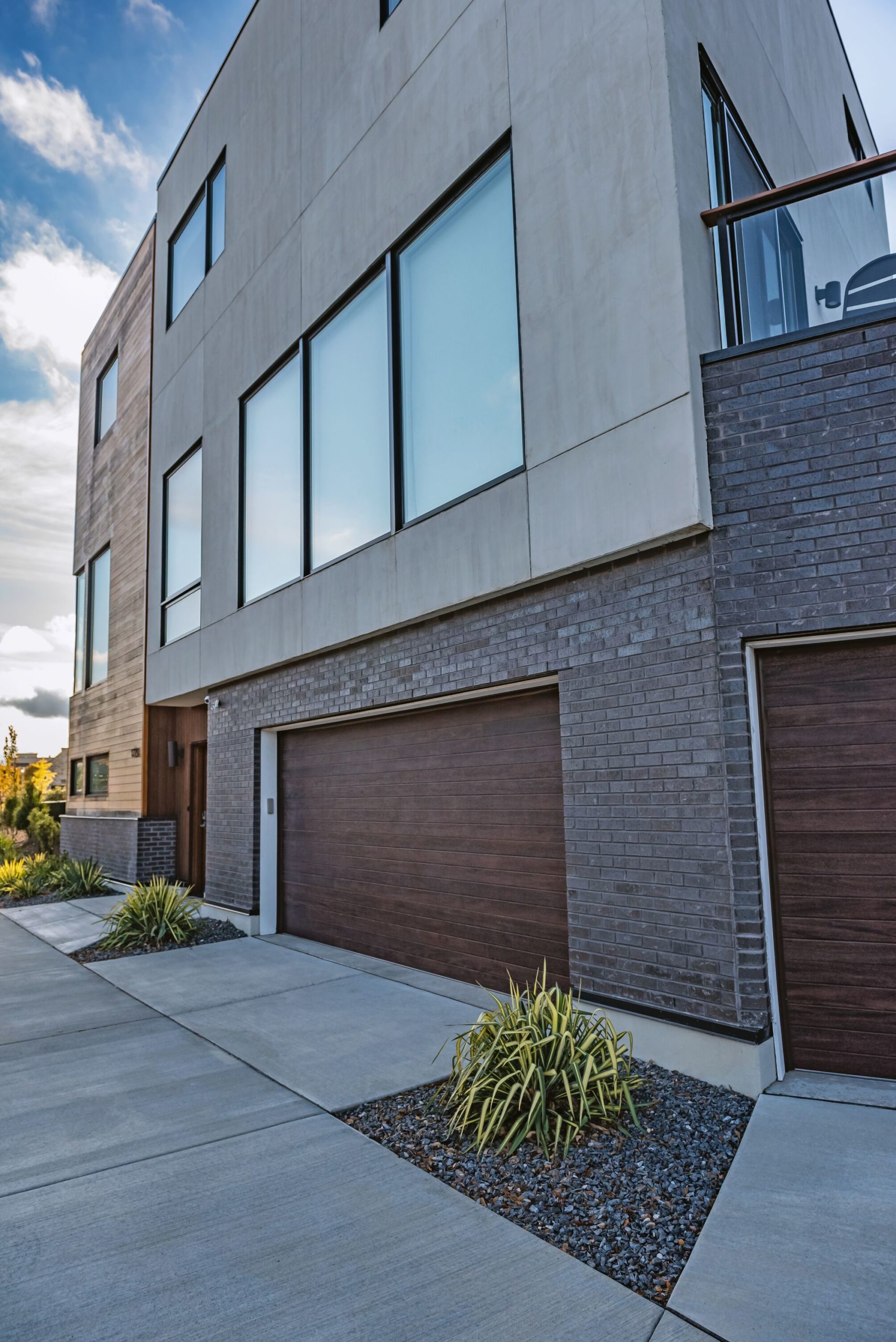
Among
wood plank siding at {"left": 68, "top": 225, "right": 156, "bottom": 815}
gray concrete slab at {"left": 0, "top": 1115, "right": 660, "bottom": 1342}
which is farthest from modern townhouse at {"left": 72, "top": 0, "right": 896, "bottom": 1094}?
wood plank siding at {"left": 68, "top": 225, "right": 156, "bottom": 815}

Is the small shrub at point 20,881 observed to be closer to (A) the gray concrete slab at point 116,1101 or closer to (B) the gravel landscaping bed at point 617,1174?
(A) the gray concrete slab at point 116,1101

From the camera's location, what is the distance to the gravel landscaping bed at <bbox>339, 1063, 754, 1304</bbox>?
2.99 m

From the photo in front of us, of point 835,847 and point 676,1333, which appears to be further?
point 835,847

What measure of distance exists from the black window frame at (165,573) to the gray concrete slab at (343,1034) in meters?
6.24

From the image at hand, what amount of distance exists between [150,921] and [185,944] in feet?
1.58

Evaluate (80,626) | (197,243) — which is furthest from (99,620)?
(197,243)

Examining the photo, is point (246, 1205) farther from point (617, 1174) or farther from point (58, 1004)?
point (58, 1004)

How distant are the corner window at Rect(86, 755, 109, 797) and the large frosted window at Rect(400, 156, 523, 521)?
33.0 ft

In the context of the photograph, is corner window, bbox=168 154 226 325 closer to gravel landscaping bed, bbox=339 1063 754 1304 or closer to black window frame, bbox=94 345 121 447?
black window frame, bbox=94 345 121 447

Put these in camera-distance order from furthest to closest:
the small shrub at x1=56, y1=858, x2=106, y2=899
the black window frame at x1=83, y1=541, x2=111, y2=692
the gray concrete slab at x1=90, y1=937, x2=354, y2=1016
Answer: the black window frame at x1=83, y1=541, x2=111, y2=692 < the small shrub at x1=56, y1=858, x2=106, y2=899 < the gray concrete slab at x1=90, y1=937, x2=354, y2=1016

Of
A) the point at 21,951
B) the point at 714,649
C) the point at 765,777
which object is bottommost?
the point at 21,951

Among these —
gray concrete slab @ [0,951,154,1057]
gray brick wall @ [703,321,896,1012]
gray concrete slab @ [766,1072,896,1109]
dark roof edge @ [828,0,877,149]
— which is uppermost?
dark roof edge @ [828,0,877,149]

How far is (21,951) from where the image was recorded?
9000 millimetres

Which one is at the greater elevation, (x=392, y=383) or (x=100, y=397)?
(x=100, y=397)
